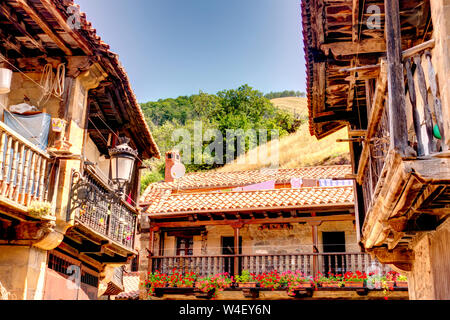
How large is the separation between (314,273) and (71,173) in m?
10.6

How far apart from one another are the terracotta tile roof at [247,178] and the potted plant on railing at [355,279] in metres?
7.54

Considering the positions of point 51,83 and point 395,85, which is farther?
point 51,83

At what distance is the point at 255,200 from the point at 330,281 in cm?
395

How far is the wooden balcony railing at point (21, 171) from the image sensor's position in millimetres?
6695

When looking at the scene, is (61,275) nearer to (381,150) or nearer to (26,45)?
(26,45)

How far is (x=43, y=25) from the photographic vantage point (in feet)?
26.0

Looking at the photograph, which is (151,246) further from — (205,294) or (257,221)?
(257,221)

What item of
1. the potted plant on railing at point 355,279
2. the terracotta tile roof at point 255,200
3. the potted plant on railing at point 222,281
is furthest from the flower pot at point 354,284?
the potted plant on railing at point 222,281

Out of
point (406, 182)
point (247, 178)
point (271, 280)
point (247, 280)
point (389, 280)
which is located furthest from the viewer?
point (247, 178)

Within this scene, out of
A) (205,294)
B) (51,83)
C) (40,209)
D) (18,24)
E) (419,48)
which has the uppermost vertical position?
(18,24)

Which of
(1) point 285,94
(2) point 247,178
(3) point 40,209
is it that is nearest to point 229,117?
(2) point 247,178

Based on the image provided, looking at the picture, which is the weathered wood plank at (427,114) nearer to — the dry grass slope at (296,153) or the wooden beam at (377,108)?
the wooden beam at (377,108)

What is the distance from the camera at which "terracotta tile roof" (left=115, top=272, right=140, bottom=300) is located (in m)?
22.4
